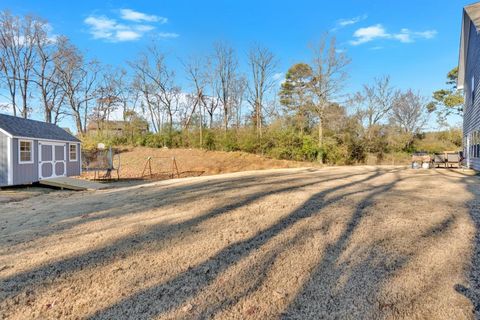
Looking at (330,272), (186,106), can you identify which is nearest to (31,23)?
(186,106)

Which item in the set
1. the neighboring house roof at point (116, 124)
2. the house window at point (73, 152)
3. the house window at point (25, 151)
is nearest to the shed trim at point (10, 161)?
the house window at point (25, 151)

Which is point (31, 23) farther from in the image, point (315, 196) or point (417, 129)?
point (417, 129)

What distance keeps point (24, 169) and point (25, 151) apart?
0.72 m

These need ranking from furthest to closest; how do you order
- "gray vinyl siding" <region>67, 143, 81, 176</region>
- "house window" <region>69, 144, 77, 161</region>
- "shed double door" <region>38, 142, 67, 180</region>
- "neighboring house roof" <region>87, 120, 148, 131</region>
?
"neighboring house roof" <region>87, 120, 148, 131</region>
"house window" <region>69, 144, 77, 161</region>
"gray vinyl siding" <region>67, 143, 81, 176</region>
"shed double door" <region>38, 142, 67, 180</region>

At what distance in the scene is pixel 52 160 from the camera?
12766 millimetres

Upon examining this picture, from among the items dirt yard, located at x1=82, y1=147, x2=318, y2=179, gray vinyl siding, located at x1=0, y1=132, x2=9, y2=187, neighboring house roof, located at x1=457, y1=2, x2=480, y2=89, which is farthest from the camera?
dirt yard, located at x1=82, y1=147, x2=318, y2=179

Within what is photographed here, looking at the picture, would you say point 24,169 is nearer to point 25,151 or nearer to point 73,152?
point 25,151

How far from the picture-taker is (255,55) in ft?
84.9

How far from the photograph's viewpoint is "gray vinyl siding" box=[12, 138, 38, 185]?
10578 millimetres

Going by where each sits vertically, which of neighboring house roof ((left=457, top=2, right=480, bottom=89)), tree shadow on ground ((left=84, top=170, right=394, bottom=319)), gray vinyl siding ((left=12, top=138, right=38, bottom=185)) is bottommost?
tree shadow on ground ((left=84, top=170, right=394, bottom=319))

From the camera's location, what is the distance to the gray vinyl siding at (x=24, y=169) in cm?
1058

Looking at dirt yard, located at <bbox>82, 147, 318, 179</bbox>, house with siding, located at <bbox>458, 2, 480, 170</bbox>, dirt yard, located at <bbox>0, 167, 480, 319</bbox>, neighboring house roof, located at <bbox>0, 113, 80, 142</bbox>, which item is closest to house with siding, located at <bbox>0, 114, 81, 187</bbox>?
neighboring house roof, located at <bbox>0, 113, 80, 142</bbox>

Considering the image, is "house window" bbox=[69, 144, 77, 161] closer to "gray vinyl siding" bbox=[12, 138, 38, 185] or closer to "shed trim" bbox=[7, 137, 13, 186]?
"gray vinyl siding" bbox=[12, 138, 38, 185]

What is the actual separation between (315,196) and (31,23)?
95.8 ft
